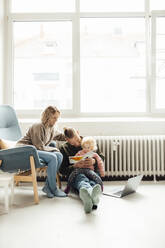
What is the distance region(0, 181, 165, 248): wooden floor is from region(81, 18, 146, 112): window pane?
1.37 meters

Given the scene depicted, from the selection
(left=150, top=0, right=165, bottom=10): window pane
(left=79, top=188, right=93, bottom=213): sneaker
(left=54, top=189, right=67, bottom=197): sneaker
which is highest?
(left=150, top=0, right=165, bottom=10): window pane

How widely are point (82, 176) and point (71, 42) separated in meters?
1.83

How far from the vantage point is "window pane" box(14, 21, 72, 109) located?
395 centimetres

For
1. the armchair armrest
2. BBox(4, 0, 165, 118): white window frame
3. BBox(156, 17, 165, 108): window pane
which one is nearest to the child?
the armchair armrest

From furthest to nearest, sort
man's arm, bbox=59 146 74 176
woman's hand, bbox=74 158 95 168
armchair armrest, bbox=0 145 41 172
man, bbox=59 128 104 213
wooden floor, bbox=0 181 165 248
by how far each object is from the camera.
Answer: man's arm, bbox=59 146 74 176
woman's hand, bbox=74 158 95 168
armchair armrest, bbox=0 145 41 172
man, bbox=59 128 104 213
wooden floor, bbox=0 181 165 248

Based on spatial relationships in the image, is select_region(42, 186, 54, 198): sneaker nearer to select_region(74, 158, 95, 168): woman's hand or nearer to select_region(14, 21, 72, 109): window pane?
select_region(74, 158, 95, 168): woman's hand

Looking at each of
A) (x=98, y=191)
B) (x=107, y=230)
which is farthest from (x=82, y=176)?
(x=107, y=230)

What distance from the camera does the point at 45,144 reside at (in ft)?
10.1

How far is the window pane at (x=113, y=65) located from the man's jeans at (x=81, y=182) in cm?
119

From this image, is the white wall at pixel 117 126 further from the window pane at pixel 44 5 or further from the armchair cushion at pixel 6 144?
the window pane at pixel 44 5

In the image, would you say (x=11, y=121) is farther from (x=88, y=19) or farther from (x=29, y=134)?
(x=88, y=19)

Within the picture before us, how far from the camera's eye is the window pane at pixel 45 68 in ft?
13.0

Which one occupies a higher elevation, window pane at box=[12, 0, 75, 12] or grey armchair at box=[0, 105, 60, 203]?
window pane at box=[12, 0, 75, 12]

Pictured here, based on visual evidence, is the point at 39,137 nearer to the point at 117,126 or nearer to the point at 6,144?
the point at 6,144
